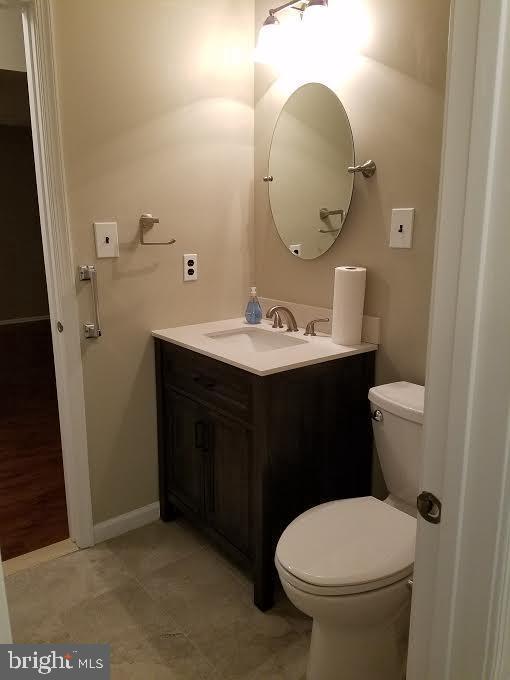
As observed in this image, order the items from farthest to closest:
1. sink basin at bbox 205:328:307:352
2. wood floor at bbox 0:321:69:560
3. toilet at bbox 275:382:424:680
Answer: wood floor at bbox 0:321:69:560, sink basin at bbox 205:328:307:352, toilet at bbox 275:382:424:680

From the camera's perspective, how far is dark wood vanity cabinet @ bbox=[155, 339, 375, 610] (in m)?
1.76

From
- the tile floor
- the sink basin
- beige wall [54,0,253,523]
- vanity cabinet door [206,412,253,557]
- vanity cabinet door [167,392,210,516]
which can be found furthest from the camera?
the sink basin

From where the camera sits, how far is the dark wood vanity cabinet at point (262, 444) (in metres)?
1.76

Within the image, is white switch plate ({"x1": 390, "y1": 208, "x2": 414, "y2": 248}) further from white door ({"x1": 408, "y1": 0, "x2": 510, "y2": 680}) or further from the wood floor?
the wood floor

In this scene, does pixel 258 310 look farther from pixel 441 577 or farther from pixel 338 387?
pixel 441 577

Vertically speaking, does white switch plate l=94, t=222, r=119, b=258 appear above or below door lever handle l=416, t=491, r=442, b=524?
above

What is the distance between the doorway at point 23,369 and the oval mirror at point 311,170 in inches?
51.7

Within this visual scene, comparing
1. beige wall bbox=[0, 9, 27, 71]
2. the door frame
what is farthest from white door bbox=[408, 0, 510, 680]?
beige wall bbox=[0, 9, 27, 71]

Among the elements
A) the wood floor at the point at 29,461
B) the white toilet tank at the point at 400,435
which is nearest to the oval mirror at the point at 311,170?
the white toilet tank at the point at 400,435

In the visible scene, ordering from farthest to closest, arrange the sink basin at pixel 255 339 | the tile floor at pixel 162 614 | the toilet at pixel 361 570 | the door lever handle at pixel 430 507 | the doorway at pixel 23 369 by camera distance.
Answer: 1. the doorway at pixel 23 369
2. the sink basin at pixel 255 339
3. the tile floor at pixel 162 614
4. the toilet at pixel 361 570
5. the door lever handle at pixel 430 507

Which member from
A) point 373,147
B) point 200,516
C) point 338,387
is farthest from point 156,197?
point 200,516

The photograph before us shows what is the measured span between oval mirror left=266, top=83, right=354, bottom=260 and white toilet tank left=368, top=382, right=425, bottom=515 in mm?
710

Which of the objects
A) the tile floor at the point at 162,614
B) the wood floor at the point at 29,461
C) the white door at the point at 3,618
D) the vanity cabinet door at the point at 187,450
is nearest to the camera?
the white door at the point at 3,618

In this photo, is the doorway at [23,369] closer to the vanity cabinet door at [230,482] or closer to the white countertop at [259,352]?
the vanity cabinet door at [230,482]
